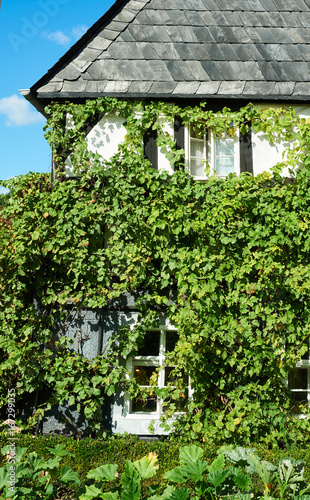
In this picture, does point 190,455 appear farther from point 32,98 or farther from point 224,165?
point 32,98

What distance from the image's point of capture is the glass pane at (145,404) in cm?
611

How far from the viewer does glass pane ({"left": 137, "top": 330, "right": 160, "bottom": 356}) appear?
6246 millimetres

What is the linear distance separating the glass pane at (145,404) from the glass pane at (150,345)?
22.7 inches

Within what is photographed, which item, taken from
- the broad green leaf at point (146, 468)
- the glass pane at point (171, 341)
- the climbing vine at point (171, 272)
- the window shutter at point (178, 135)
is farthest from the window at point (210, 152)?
the broad green leaf at point (146, 468)

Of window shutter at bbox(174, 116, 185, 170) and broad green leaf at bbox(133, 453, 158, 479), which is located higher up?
window shutter at bbox(174, 116, 185, 170)

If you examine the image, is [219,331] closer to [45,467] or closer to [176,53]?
[45,467]

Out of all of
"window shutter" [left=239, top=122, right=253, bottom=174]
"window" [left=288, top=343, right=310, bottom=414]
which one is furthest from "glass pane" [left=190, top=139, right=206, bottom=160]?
"window" [left=288, top=343, right=310, bottom=414]

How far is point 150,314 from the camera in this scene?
597 cm

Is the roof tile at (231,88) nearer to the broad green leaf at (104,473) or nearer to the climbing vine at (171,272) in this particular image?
the climbing vine at (171,272)

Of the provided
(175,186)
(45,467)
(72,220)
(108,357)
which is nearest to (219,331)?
(108,357)

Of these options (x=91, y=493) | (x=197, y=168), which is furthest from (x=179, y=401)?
(x=197, y=168)

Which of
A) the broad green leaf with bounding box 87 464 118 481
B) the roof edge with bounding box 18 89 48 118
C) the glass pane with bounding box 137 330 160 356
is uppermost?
the roof edge with bounding box 18 89 48 118

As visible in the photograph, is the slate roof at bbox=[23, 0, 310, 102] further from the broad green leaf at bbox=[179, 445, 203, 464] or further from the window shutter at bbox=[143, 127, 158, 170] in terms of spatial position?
the broad green leaf at bbox=[179, 445, 203, 464]

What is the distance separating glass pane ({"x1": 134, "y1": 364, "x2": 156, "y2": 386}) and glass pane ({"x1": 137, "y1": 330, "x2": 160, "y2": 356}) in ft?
0.59
